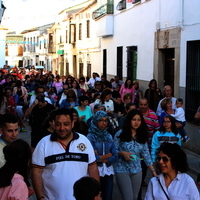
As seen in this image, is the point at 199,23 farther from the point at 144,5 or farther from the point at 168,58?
the point at 144,5

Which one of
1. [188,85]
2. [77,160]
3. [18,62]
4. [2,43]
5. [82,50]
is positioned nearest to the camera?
[77,160]

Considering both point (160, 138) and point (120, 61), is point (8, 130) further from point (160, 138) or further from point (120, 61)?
point (120, 61)

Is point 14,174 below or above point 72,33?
below

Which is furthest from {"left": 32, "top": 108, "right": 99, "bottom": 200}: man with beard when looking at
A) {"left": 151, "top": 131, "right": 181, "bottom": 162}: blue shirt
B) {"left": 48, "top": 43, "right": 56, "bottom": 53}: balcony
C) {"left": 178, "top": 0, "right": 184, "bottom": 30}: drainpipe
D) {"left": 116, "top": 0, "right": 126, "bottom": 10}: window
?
{"left": 48, "top": 43, "right": 56, "bottom": 53}: balcony

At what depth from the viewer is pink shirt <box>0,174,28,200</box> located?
401 centimetres

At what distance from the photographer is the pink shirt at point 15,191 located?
4.01 metres

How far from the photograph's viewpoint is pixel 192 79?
507 inches

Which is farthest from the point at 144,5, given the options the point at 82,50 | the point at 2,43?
the point at 2,43

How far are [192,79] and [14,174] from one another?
→ 9.36 metres

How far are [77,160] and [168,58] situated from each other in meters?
10.9

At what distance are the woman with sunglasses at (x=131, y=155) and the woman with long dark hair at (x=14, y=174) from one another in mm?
2481

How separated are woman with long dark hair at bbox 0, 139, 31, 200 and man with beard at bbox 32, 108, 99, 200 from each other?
776mm

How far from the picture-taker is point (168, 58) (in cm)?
1555

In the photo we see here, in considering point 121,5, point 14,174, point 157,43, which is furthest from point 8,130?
point 121,5
